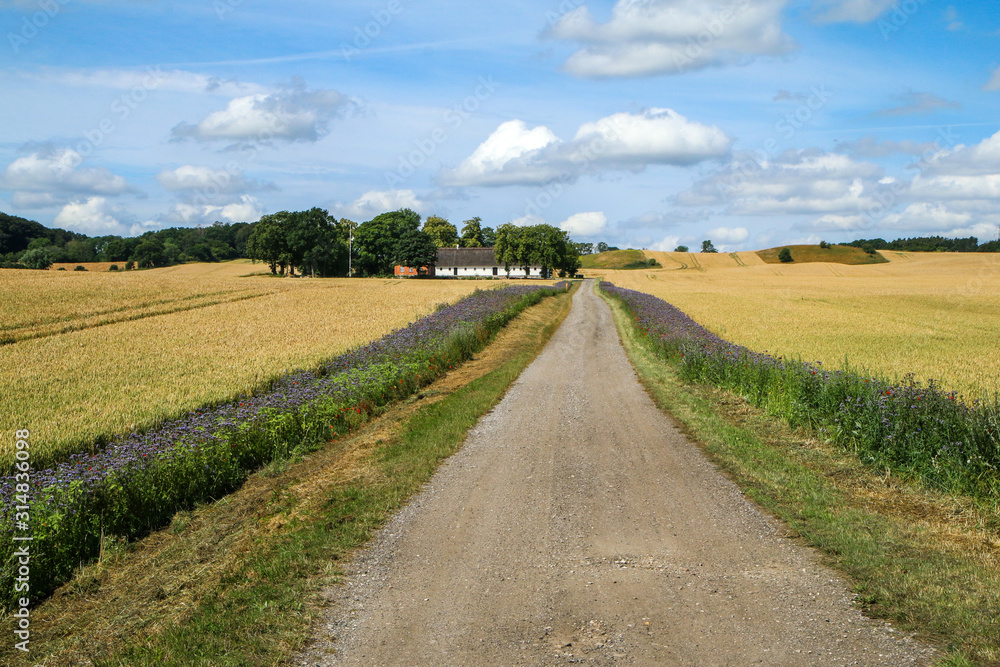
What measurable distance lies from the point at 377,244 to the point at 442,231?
39.3 meters

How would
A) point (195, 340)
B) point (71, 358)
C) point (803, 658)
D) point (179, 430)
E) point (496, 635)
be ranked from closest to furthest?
point (803, 658)
point (496, 635)
point (179, 430)
point (71, 358)
point (195, 340)

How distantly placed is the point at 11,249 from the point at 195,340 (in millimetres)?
99408

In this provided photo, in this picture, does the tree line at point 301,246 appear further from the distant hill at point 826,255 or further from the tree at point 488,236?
the distant hill at point 826,255

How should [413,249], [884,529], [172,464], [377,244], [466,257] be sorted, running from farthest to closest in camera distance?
1. [466,257]
2. [377,244]
3. [413,249]
4. [172,464]
5. [884,529]

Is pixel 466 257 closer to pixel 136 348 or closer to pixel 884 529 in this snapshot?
pixel 136 348

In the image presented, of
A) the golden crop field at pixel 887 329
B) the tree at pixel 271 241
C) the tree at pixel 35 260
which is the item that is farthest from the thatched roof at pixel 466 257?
the golden crop field at pixel 887 329

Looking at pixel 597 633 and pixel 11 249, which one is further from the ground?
pixel 11 249

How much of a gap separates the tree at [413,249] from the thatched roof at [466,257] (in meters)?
22.3

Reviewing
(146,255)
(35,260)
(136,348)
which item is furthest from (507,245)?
(136,348)

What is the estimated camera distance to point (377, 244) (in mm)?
117500

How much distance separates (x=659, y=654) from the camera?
Result: 4.42 meters

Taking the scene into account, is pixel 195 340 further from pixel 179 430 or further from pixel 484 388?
pixel 179 430

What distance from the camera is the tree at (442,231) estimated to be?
506ft

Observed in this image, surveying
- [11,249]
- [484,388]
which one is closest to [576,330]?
[484,388]
